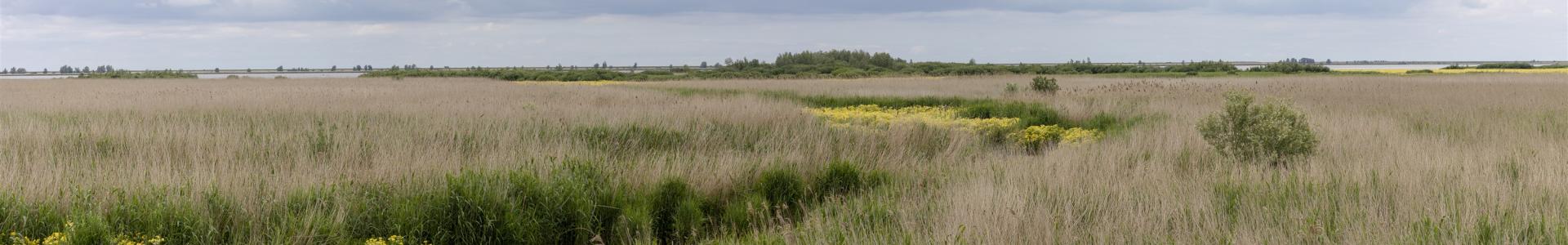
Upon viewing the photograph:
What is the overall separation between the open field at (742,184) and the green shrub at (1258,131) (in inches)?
8.2

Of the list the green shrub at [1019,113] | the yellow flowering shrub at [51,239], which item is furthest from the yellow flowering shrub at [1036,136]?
the yellow flowering shrub at [51,239]

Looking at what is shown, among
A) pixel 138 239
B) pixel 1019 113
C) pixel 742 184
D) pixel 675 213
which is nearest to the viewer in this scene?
pixel 138 239

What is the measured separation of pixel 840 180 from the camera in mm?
6805

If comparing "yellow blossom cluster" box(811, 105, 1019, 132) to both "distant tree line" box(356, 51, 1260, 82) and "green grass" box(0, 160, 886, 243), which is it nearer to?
"green grass" box(0, 160, 886, 243)

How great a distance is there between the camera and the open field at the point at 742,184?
13.6ft

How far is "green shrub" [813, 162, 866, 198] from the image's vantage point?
21.9 feet

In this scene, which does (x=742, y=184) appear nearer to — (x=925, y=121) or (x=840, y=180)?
(x=840, y=180)

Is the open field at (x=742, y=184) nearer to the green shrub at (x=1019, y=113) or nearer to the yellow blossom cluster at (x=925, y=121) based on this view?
the yellow blossom cluster at (x=925, y=121)

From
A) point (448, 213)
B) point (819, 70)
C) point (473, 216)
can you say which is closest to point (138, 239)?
point (448, 213)

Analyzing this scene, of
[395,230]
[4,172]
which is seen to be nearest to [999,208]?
[395,230]

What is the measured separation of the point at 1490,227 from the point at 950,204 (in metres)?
2.38

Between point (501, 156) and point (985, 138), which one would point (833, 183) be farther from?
point (985, 138)

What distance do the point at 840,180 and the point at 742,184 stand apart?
818 millimetres

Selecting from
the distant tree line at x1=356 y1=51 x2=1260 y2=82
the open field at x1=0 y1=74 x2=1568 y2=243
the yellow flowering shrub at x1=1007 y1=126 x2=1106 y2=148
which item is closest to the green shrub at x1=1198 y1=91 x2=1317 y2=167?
the open field at x1=0 y1=74 x2=1568 y2=243
